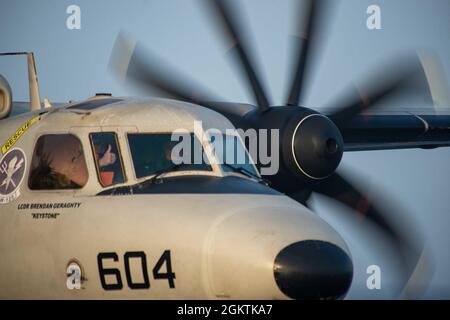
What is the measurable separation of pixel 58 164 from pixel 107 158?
677mm

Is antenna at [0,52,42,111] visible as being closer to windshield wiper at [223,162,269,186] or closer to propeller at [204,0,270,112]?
propeller at [204,0,270,112]

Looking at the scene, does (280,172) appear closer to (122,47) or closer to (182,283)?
(122,47)

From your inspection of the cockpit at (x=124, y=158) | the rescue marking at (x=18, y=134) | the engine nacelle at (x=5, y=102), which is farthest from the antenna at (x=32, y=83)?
the cockpit at (x=124, y=158)

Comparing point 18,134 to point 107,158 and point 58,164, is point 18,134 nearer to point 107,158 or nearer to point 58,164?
point 58,164

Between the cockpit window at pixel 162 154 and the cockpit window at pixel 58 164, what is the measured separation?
0.67 metres

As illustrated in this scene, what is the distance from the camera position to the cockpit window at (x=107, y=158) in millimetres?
11047

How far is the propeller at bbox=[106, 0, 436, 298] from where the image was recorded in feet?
48.6

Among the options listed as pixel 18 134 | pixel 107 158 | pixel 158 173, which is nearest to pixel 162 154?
pixel 158 173

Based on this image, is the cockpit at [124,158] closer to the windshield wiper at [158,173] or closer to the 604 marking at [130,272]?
the windshield wiper at [158,173]

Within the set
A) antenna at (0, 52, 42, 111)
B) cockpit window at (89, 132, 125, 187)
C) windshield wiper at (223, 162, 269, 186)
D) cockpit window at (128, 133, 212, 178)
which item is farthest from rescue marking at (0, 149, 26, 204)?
antenna at (0, 52, 42, 111)

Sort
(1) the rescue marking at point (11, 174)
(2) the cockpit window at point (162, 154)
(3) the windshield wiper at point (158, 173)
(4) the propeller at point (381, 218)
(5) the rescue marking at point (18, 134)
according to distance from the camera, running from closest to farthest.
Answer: (3) the windshield wiper at point (158, 173) < (2) the cockpit window at point (162, 154) < (1) the rescue marking at point (11, 174) < (5) the rescue marking at point (18, 134) < (4) the propeller at point (381, 218)

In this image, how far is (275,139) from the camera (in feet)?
49.4

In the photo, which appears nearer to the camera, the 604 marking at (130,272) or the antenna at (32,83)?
the 604 marking at (130,272)

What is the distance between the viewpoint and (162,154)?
36.6 feet
